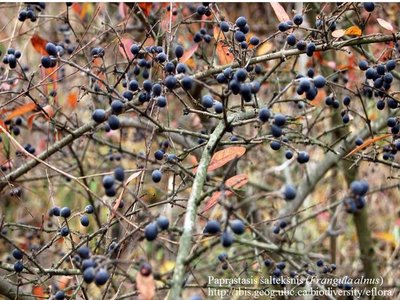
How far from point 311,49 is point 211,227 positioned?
0.79 m

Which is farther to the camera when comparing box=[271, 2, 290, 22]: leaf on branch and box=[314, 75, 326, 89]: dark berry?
box=[271, 2, 290, 22]: leaf on branch

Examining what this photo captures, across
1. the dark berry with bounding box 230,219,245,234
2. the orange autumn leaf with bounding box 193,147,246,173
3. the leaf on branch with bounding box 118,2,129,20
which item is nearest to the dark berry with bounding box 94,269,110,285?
the dark berry with bounding box 230,219,245,234

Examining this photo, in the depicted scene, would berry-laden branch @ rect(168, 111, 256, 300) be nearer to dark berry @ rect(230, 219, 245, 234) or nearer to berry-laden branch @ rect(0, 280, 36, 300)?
dark berry @ rect(230, 219, 245, 234)

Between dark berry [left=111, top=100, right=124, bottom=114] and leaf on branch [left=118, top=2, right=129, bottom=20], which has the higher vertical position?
leaf on branch [left=118, top=2, right=129, bottom=20]

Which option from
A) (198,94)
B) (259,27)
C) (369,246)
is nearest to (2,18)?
(259,27)

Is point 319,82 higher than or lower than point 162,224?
higher

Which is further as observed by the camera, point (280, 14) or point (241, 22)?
point (280, 14)

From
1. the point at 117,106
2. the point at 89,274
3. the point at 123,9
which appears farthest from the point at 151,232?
the point at 123,9

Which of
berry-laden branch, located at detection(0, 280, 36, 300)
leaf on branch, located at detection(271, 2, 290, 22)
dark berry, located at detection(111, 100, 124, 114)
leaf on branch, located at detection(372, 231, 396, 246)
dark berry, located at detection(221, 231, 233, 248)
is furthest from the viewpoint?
leaf on branch, located at detection(372, 231, 396, 246)

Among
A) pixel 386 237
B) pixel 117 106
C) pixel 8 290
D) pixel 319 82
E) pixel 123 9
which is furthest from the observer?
pixel 386 237

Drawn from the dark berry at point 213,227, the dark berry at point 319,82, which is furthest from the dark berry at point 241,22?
the dark berry at point 213,227

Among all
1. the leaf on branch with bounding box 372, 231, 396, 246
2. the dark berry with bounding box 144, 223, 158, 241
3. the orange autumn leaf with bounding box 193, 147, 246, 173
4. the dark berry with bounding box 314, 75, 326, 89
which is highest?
the leaf on branch with bounding box 372, 231, 396, 246

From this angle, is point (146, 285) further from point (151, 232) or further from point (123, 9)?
point (123, 9)

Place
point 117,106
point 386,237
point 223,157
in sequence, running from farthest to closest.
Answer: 1. point 386,237
2. point 223,157
3. point 117,106
